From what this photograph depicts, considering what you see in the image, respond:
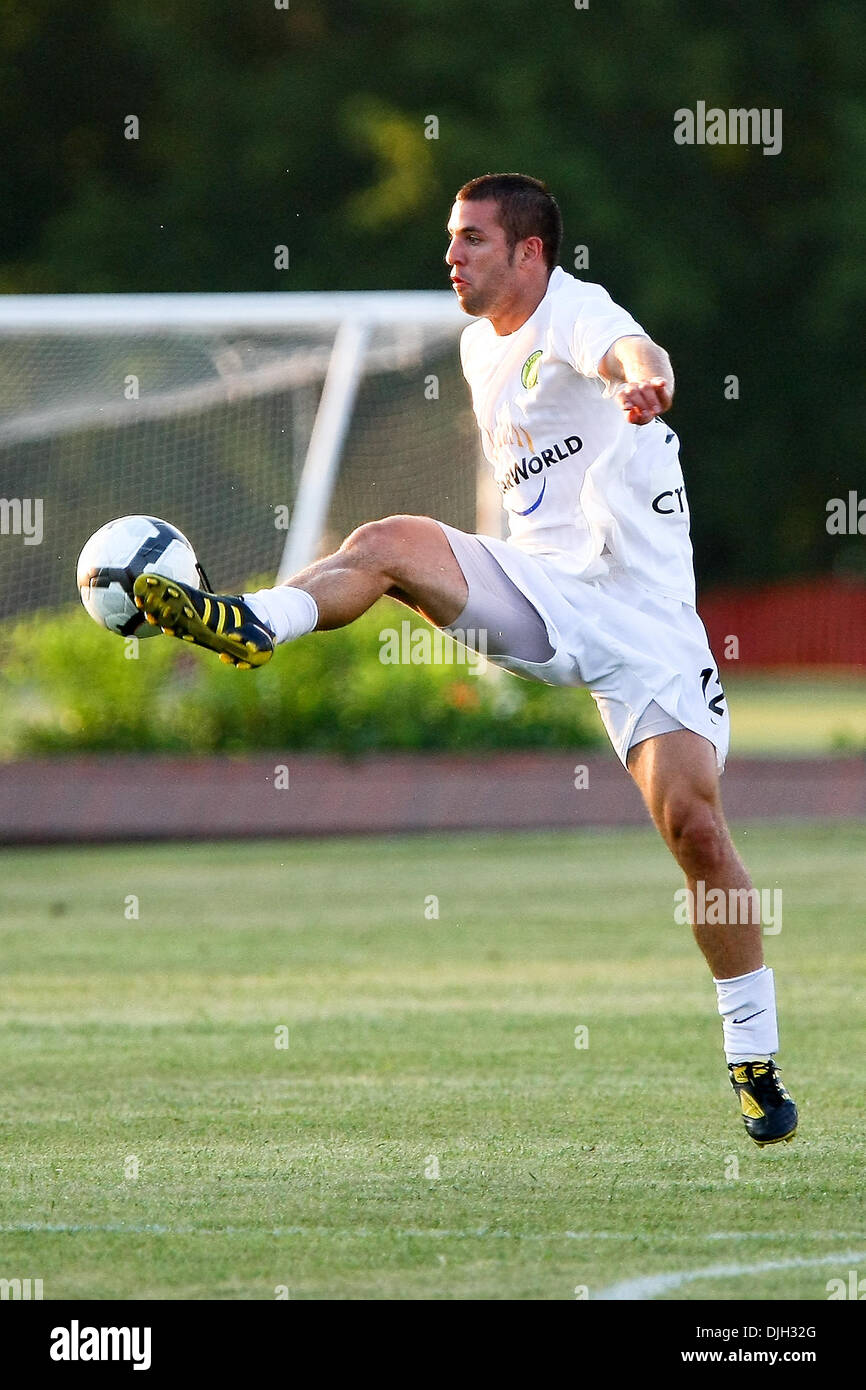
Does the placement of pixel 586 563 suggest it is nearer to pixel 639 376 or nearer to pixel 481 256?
pixel 639 376

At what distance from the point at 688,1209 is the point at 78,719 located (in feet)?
36.9

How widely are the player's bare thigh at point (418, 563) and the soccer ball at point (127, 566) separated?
1.66 ft

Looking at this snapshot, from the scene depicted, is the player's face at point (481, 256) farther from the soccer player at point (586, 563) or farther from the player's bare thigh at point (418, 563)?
the player's bare thigh at point (418, 563)

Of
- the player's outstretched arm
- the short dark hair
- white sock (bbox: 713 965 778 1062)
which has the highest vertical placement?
the short dark hair

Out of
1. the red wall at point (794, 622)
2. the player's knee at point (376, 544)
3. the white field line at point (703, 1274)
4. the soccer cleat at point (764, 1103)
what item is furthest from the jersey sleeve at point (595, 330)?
the red wall at point (794, 622)

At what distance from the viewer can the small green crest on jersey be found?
6.21 meters

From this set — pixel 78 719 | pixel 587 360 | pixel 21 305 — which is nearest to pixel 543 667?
pixel 587 360

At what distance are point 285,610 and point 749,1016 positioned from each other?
5.94 ft

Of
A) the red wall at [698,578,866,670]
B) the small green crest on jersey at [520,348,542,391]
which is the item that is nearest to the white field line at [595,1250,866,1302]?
the small green crest on jersey at [520,348,542,391]

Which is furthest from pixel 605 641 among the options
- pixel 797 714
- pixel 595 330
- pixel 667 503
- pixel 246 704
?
pixel 797 714

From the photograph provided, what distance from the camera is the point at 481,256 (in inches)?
246

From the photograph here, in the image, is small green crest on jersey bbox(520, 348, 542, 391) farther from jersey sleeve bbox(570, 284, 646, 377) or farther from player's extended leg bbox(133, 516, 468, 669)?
player's extended leg bbox(133, 516, 468, 669)

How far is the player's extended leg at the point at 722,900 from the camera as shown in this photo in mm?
5910
